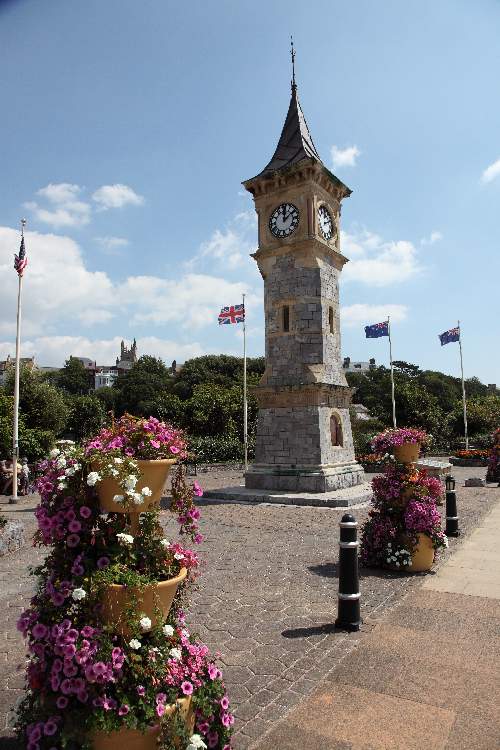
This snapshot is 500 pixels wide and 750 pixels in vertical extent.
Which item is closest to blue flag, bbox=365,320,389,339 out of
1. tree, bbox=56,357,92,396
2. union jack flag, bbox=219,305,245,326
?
union jack flag, bbox=219,305,245,326

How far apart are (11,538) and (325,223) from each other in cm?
1502

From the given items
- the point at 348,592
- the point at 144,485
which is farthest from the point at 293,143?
the point at 144,485

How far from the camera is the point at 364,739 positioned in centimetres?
350

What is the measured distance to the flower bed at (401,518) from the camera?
762 cm

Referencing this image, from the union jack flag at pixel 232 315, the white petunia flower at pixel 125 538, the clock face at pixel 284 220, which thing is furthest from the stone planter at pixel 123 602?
the union jack flag at pixel 232 315

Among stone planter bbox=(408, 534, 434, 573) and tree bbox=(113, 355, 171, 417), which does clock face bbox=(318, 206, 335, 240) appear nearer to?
stone planter bbox=(408, 534, 434, 573)

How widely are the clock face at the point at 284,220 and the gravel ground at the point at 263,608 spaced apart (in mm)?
11139

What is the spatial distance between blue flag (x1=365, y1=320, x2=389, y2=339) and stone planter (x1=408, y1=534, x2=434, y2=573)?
24.0 m

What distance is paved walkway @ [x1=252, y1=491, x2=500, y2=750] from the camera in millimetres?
3518

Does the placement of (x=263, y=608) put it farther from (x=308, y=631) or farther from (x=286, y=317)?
(x=286, y=317)

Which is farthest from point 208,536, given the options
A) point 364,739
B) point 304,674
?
Answer: point 364,739

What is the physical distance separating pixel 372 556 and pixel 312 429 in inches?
380

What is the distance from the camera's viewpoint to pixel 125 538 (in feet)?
10.2

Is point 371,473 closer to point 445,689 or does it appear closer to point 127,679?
point 445,689
